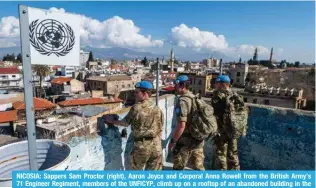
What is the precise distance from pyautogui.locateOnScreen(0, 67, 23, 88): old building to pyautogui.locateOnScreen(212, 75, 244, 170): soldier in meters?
44.6

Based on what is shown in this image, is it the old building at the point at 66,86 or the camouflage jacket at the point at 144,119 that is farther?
the old building at the point at 66,86

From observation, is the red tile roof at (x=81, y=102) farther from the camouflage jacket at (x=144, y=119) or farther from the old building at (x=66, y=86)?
the camouflage jacket at (x=144, y=119)

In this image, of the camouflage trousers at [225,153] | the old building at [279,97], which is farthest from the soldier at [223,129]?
the old building at [279,97]

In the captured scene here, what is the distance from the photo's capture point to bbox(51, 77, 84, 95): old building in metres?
36.2

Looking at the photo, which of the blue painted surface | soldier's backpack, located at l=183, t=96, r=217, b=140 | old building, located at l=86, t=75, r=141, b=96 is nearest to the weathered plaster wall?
the blue painted surface

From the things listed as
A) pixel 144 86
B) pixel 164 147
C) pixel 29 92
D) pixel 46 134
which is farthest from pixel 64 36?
pixel 164 147

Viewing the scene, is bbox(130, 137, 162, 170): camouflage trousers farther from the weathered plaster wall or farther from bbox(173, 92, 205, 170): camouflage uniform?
the weathered plaster wall

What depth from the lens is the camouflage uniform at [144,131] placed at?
2812 millimetres

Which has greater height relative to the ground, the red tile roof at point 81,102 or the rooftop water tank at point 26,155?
the rooftop water tank at point 26,155

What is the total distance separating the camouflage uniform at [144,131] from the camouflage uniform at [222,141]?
3.70ft

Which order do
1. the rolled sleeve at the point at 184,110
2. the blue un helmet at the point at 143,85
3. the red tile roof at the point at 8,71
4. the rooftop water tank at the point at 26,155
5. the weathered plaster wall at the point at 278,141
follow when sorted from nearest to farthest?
the rooftop water tank at the point at 26,155, the blue un helmet at the point at 143,85, the rolled sleeve at the point at 184,110, the weathered plaster wall at the point at 278,141, the red tile roof at the point at 8,71

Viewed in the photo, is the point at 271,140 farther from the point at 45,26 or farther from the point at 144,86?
the point at 45,26

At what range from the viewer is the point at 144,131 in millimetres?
2826

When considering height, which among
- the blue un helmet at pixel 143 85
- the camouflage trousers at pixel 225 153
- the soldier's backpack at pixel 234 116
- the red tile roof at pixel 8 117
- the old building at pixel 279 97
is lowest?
the red tile roof at pixel 8 117
